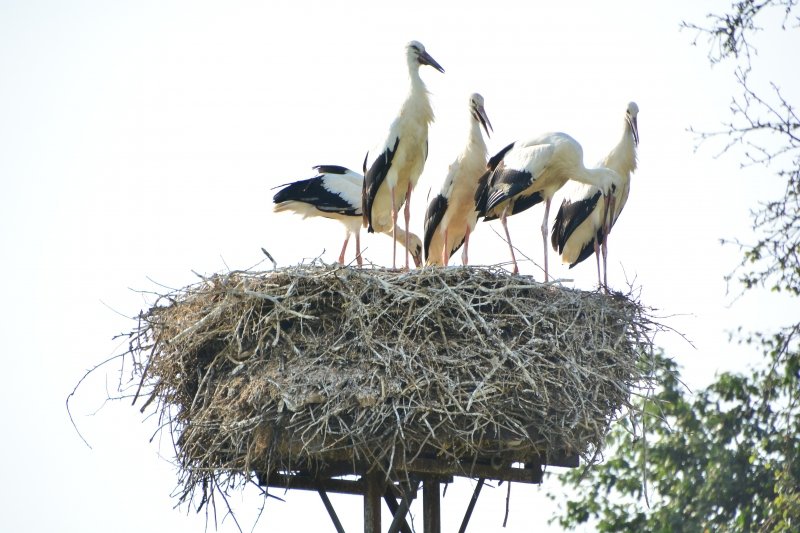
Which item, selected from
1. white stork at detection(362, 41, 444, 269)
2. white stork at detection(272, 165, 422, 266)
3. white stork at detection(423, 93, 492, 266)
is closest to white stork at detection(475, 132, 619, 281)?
white stork at detection(423, 93, 492, 266)

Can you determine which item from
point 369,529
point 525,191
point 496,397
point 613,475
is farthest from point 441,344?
point 613,475

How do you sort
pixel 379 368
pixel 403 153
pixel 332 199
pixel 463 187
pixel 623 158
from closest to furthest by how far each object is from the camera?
pixel 379 368, pixel 403 153, pixel 463 187, pixel 623 158, pixel 332 199

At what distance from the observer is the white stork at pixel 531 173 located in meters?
11.1

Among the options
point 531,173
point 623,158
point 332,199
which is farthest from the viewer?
point 332,199

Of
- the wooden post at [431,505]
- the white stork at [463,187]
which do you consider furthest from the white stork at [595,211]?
the wooden post at [431,505]

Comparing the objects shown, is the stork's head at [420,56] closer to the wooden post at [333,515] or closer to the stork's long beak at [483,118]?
the stork's long beak at [483,118]

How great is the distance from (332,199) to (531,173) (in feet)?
7.68

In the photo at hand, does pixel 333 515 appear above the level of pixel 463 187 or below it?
below

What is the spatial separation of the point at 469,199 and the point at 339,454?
142 inches

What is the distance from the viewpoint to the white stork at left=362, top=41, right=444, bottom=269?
1141cm

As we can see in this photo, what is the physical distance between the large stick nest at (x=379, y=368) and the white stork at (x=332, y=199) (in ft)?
10.9

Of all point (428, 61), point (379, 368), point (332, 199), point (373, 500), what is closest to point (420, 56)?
point (428, 61)

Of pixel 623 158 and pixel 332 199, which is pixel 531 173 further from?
pixel 332 199

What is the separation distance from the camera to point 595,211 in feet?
40.3
